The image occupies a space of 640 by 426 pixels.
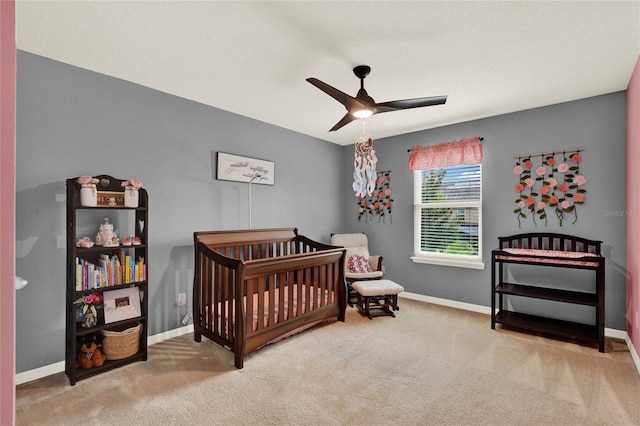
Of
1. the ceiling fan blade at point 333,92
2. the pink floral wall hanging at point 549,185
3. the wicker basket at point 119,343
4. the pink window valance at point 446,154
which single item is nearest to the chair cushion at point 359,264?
the pink window valance at point 446,154

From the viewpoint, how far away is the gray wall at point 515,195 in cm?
300

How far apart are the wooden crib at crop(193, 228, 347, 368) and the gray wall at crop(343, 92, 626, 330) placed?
1421 millimetres

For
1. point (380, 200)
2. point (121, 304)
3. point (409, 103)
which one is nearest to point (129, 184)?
point (121, 304)

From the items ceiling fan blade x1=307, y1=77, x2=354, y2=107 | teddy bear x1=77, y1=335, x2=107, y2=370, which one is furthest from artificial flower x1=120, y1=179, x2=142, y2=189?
ceiling fan blade x1=307, y1=77, x2=354, y2=107

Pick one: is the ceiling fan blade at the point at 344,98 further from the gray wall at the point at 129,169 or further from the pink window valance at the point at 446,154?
the pink window valance at the point at 446,154

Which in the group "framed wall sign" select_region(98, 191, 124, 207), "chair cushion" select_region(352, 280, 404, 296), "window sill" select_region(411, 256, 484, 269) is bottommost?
"chair cushion" select_region(352, 280, 404, 296)

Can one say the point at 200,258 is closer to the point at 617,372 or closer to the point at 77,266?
the point at 77,266

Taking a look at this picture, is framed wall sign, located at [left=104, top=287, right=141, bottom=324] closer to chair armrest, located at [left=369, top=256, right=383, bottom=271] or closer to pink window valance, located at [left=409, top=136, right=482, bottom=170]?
chair armrest, located at [left=369, top=256, right=383, bottom=271]

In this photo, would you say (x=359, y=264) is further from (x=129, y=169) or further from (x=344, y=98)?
(x=129, y=169)

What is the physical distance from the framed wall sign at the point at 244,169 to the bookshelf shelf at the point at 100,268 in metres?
1.02

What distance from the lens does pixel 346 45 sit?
2162 millimetres

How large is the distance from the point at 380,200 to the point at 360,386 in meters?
3.04

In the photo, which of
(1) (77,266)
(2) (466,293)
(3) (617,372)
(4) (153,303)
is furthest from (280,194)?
(3) (617,372)

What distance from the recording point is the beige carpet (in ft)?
6.13
